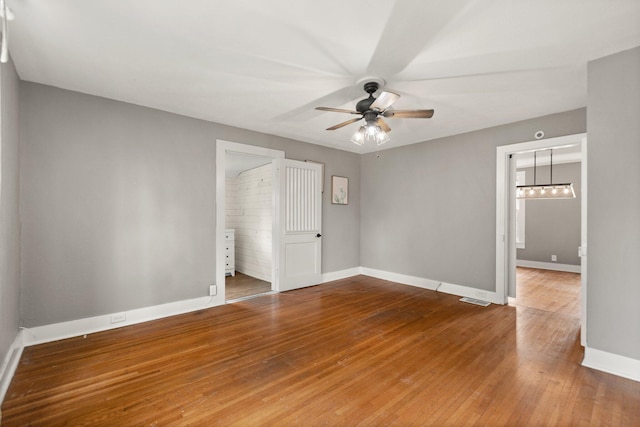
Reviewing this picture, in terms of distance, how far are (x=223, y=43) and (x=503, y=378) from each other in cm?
344

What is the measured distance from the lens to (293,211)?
475 centimetres

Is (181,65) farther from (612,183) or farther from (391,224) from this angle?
(391,224)

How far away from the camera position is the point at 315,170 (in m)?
5.04

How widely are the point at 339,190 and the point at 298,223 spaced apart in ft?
4.02

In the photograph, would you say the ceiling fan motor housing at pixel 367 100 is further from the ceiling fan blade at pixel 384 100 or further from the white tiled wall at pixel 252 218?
the white tiled wall at pixel 252 218

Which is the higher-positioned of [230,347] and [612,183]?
[612,183]

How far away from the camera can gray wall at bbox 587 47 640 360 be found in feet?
7.22

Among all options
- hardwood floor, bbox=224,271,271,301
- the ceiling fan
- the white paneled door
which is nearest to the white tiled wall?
hardwood floor, bbox=224,271,271,301

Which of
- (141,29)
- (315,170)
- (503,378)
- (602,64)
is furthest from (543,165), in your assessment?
(141,29)

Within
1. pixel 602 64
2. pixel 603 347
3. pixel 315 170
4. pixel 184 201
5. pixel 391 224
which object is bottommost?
pixel 603 347

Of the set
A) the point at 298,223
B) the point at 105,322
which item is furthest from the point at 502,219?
the point at 105,322

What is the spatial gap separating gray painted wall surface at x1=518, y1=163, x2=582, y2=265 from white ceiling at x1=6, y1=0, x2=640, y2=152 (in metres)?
4.14

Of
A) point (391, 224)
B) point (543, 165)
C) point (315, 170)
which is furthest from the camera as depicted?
point (543, 165)

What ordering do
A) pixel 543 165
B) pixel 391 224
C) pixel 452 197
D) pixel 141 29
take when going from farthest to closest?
pixel 543 165, pixel 391 224, pixel 452 197, pixel 141 29
